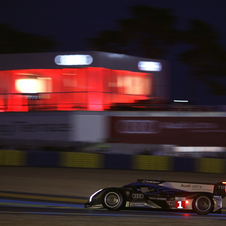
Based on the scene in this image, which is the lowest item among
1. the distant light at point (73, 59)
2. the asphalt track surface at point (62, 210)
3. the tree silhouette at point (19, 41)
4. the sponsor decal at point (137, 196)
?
the asphalt track surface at point (62, 210)

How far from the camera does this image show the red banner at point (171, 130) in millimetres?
20141

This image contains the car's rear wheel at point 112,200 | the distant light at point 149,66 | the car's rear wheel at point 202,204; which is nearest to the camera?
the car's rear wheel at point 202,204

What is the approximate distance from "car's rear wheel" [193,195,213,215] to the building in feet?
49.2

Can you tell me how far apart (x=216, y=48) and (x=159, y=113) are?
16944 mm

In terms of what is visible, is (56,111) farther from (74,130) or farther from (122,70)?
(122,70)

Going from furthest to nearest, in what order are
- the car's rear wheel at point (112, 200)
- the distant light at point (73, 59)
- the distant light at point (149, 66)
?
the distant light at point (149, 66) < the distant light at point (73, 59) < the car's rear wheel at point (112, 200)

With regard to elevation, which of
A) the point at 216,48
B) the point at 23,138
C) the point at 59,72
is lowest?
the point at 23,138

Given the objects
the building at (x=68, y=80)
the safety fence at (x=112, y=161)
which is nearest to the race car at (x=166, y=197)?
the safety fence at (x=112, y=161)

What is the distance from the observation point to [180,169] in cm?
1580

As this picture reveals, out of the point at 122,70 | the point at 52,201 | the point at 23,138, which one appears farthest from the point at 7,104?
the point at 52,201

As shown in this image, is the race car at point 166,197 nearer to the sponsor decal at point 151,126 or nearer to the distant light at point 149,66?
the sponsor decal at point 151,126

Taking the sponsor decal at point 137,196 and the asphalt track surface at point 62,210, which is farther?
the sponsor decal at point 137,196

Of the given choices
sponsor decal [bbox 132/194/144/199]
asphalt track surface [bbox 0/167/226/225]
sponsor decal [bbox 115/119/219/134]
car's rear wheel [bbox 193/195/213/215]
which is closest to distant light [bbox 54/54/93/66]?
sponsor decal [bbox 115/119/219/134]

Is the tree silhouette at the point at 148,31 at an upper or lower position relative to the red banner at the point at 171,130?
upper
